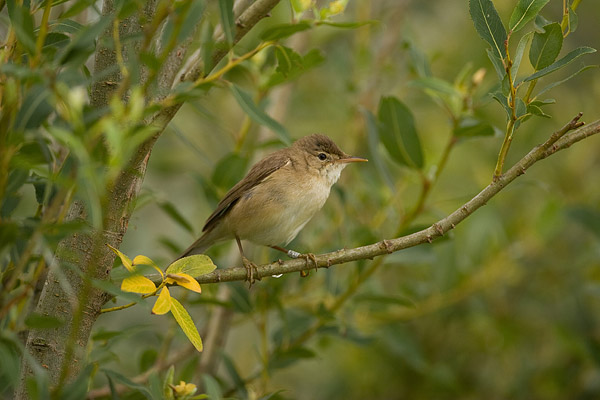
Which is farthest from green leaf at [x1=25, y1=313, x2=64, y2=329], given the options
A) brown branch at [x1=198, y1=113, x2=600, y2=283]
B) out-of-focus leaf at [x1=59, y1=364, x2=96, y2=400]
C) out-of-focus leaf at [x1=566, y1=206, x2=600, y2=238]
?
out-of-focus leaf at [x1=566, y1=206, x2=600, y2=238]

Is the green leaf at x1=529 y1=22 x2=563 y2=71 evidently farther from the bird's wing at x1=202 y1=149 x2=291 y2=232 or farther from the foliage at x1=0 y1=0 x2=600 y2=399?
the bird's wing at x1=202 y1=149 x2=291 y2=232

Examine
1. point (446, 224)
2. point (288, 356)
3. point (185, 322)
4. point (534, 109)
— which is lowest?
point (288, 356)

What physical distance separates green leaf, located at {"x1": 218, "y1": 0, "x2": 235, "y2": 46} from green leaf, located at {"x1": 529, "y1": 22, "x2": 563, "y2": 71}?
2.83 ft

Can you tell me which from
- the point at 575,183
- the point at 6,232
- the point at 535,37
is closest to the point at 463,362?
the point at 575,183

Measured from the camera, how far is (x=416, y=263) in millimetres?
3895

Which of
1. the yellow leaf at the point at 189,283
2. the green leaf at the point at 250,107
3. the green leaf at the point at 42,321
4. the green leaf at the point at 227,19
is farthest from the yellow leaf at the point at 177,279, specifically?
the green leaf at the point at 227,19

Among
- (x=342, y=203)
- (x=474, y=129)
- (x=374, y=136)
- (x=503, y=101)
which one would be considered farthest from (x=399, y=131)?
(x=503, y=101)

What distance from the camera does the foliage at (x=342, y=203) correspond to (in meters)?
1.81

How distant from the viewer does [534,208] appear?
4555 mm

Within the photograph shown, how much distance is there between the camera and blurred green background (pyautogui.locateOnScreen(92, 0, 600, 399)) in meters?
3.48

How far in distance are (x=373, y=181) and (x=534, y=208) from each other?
4.33 ft

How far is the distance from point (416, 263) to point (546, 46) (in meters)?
2.06

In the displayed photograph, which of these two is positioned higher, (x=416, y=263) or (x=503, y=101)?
(x=503, y=101)

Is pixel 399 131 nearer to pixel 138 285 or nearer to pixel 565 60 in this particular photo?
pixel 565 60
